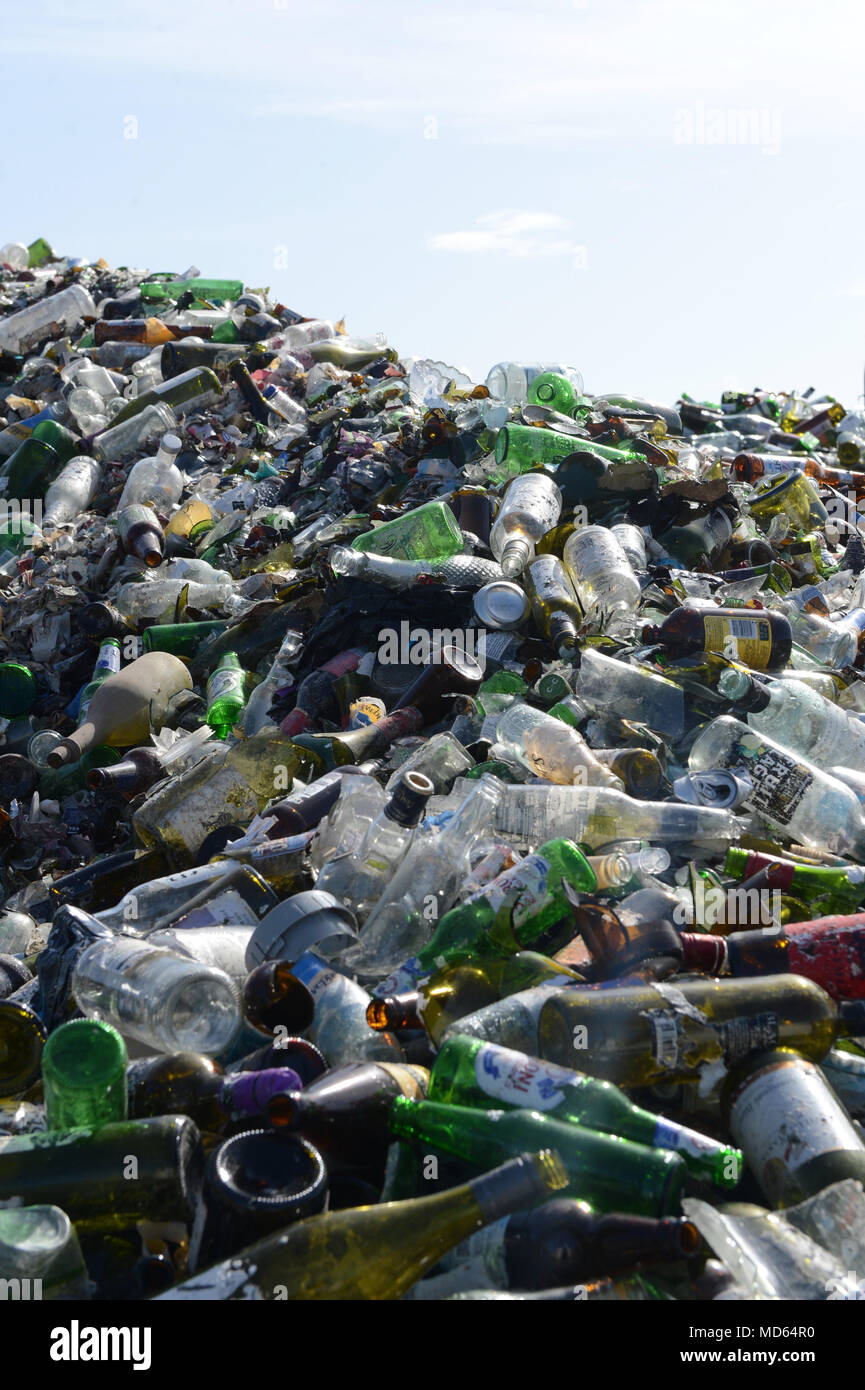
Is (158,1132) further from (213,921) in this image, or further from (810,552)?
(810,552)

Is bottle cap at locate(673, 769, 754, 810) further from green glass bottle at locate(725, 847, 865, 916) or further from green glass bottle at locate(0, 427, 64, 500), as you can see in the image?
green glass bottle at locate(0, 427, 64, 500)

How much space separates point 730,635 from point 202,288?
7797 mm

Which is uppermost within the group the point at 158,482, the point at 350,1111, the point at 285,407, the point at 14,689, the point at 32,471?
the point at 350,1111

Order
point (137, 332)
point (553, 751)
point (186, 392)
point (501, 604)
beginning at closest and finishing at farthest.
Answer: point (553, 751) < point (501, 604) < point (186, 392) < point (137, 332)

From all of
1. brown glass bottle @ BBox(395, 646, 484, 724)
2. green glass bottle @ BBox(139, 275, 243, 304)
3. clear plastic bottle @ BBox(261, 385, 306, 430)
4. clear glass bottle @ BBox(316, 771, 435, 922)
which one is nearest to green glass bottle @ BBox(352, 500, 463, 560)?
brown glass bottle @ BBox(395, 646, 484, 724)

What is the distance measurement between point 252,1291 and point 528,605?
2.33 m

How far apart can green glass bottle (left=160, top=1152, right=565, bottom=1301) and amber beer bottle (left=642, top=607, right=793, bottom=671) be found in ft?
6.12

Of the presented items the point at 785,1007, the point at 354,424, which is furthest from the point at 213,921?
the point at 354,424

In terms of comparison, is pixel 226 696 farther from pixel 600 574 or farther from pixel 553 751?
pixel 553 751

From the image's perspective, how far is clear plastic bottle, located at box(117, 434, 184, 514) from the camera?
587 centimetres

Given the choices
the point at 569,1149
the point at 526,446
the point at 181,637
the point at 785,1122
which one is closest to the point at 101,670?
the point at 181,637

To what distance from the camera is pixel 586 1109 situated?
1621mm

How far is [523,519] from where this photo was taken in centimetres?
383

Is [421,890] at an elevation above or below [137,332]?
below
